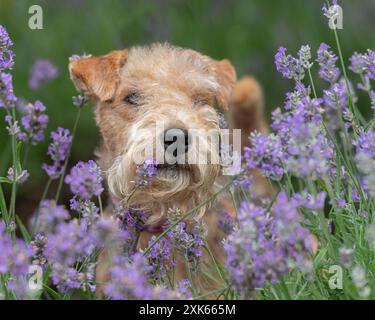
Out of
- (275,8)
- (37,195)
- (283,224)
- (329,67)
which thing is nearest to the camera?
(283,224)

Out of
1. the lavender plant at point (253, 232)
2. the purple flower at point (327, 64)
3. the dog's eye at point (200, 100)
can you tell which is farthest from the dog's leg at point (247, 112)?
the purple flower at point (327, 64)

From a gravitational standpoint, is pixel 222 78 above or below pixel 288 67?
above

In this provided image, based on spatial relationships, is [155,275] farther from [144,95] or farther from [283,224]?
[144,95]

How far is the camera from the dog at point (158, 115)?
9.83 feet

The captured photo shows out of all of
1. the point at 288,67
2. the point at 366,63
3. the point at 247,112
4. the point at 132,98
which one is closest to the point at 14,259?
the point at 288,67

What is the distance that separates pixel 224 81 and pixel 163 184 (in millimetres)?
1076

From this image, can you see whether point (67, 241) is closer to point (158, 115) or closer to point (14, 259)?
point (14, 259)

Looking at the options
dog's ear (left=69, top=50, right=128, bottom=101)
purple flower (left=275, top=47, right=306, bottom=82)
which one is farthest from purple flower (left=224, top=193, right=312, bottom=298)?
dog's ear (left=69, top=50, right=128, bottom=101)

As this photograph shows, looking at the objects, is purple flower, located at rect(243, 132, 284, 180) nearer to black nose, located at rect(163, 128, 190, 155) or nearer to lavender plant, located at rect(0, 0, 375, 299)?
lavender plant, located at rect(0, 0, 375, 299)

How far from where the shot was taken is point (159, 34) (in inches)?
230

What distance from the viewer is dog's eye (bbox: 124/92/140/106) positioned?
345cm
